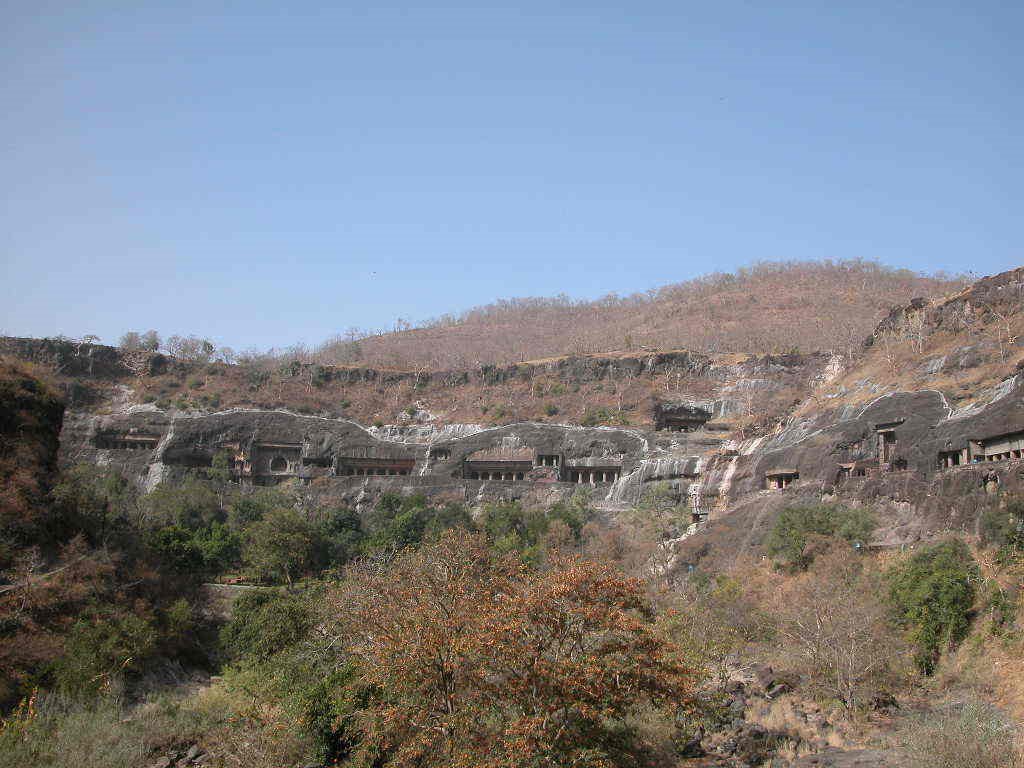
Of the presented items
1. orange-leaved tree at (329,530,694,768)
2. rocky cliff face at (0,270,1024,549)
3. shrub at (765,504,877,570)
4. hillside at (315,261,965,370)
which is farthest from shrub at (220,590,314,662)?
hillside at (315,261,965,370)

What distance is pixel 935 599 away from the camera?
79.3 feet

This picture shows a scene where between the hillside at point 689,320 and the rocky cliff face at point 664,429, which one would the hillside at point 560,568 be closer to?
the rocky cliff face at point 664,429

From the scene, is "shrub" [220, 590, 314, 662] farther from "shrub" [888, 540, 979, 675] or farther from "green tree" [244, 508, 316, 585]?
"shrub" [888, 540, 979, 675]

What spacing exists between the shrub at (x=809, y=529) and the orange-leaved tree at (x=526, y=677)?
15.0 m

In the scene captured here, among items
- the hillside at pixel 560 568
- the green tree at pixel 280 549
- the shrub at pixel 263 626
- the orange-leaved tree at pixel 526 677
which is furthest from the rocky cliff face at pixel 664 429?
the shrub at pixel 263 626

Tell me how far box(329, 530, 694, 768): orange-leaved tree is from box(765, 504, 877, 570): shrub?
14983 mm

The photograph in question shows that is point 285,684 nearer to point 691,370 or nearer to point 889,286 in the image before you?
point 691,370

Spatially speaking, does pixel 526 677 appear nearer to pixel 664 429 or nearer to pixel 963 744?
pixel 963 744

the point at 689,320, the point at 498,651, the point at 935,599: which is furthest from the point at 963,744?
the point at 689,320

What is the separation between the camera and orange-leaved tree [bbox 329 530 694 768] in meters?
16.0

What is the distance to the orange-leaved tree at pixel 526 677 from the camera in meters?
16.0

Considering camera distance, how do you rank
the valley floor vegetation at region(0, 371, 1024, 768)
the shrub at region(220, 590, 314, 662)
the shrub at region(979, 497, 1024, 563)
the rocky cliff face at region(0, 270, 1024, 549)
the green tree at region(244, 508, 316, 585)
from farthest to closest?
the green tree at region(244, 508, 316, 585) → the rocky cliff face at region(0, 270, 1024, 549) → the shrub at region(220, 590, 314, 662) → the shrub at region(979, 497, 1024, 563) → the valley floor vegetation at region(0, 371, 1024, 768)

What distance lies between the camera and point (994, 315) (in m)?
41.2

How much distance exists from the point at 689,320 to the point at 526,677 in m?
84.0
